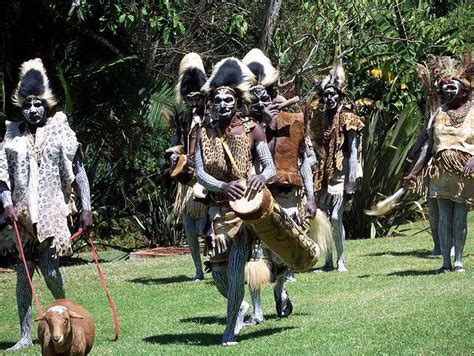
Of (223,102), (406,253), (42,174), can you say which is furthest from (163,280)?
(223,102)

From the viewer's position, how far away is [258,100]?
10.2 metres

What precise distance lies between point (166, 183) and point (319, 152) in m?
6.49

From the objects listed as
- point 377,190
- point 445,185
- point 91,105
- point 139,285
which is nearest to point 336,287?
point 445,185

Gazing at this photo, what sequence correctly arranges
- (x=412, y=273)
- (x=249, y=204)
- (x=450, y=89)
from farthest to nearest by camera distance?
(x=412, y=273), (x=450, y=89), (x=249, y=204)

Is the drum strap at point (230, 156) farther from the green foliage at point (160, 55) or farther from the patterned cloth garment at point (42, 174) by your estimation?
the green foliage at point (160, 55)

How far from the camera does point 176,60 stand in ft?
65.3

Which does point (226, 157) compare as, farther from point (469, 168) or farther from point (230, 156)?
point (469, 168)

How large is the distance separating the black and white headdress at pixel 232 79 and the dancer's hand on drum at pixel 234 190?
0.84m

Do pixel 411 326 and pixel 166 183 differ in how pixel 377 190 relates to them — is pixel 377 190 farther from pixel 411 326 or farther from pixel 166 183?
pixel 411 326

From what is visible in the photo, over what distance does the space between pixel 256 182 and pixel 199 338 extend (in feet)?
5.50

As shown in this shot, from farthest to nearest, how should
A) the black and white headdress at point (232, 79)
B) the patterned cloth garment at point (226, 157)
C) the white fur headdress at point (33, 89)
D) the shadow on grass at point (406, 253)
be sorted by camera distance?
1. the shadow on grass at point (406, 253)
2. the white fur headdress at point (33, 89)
3. the black and white headdress at point (232, 79)
4. the patterned cloth garment at point (226, 157)

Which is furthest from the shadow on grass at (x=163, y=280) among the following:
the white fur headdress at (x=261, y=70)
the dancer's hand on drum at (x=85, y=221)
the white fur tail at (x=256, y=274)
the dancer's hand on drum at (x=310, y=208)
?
the white fur tail at (x=256, y=274)

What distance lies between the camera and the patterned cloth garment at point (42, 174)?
9461mm

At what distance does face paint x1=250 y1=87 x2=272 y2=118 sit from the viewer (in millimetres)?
10188
